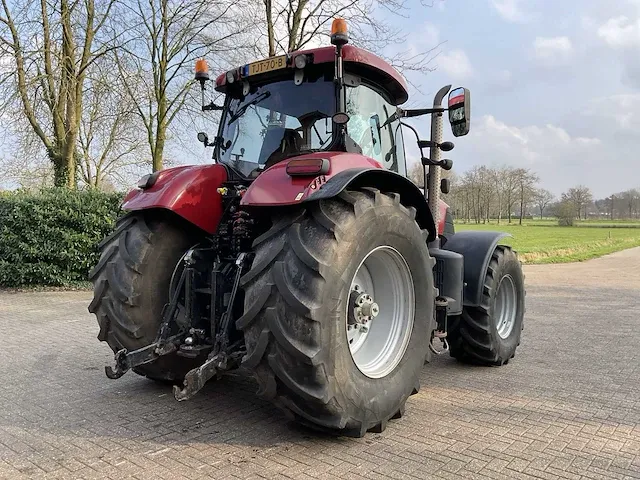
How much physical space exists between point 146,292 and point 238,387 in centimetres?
118

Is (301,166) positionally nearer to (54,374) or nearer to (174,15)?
(54,374)

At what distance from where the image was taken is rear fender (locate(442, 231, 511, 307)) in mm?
5059

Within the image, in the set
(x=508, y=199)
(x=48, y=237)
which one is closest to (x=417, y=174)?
(x=48, y=237)

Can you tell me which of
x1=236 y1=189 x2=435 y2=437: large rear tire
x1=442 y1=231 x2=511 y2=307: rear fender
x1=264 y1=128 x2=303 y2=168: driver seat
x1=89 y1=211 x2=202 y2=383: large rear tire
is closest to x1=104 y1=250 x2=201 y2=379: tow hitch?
x1=89 y1=211 x2=202 y2=383: large rear tire

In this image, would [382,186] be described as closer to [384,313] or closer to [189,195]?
[384,313]

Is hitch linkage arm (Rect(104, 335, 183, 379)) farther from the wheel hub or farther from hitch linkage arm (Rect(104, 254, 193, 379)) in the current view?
the wheel hub

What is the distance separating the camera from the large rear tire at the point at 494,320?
16.7ft

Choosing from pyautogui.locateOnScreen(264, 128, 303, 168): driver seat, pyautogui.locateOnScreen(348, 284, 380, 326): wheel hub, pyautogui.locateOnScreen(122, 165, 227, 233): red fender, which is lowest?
pyautogui.locateOnScreen(348, 284, 380, 326): wheel hub

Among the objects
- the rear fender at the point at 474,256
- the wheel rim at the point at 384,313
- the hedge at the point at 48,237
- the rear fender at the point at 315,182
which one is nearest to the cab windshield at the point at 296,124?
the rear fender at the point at 315,182

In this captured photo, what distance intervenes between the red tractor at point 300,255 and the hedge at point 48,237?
725 cm

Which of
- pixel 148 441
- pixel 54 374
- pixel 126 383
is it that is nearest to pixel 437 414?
pixel 148 441

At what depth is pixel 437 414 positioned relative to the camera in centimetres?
390

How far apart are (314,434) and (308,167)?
1.70 m

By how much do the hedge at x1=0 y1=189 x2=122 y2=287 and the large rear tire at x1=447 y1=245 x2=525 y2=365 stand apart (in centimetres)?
821
